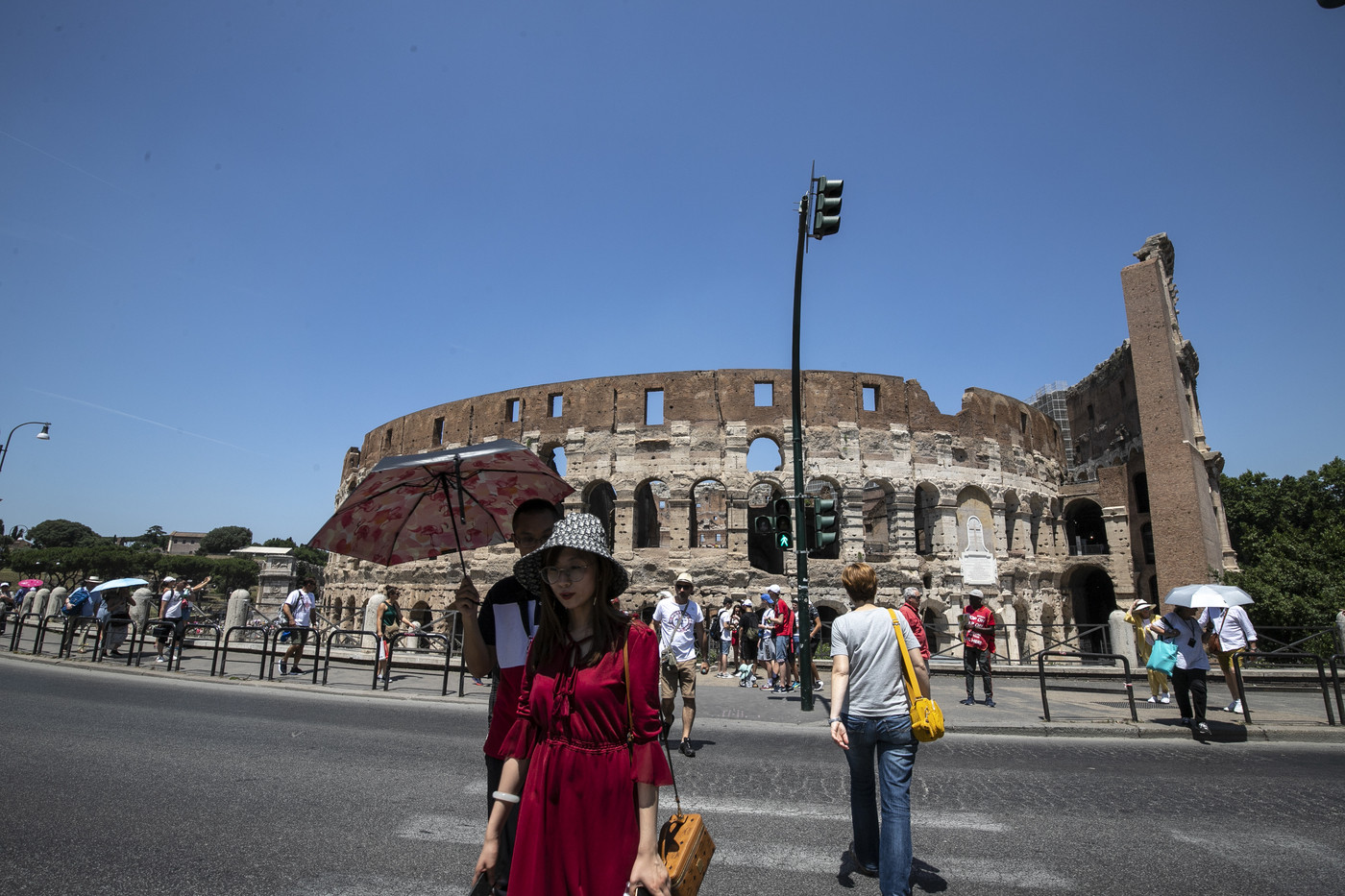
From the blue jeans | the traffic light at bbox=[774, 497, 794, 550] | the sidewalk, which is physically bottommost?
the sidewalk

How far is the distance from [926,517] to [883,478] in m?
2.36

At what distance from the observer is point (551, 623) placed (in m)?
2.19

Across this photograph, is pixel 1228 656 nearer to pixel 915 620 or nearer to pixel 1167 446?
pixel 915 620

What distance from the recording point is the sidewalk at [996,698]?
8.08m

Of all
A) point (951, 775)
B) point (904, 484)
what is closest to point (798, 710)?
point (951, 775)

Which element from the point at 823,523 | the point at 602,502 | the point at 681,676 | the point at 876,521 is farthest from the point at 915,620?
the point at 876,521

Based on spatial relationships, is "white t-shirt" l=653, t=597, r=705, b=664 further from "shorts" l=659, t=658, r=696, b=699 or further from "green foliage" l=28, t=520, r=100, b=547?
"green foliage" l=28, t=520, r=100, b=547

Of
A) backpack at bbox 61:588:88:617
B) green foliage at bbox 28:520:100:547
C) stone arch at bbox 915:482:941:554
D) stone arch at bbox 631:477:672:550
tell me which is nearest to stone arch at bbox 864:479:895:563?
stone arch at bbox 915:482:941:554

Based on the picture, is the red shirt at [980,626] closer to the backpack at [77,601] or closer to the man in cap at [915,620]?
the man in cap at [915,620]

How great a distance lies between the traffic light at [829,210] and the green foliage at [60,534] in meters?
96.2

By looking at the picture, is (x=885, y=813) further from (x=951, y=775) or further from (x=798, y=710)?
(x=798, y=710)

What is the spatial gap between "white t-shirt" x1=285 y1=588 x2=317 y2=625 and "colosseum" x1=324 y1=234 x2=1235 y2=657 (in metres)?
8.82

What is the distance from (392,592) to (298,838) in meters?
9.10

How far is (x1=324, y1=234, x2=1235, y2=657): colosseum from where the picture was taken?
21.8m
